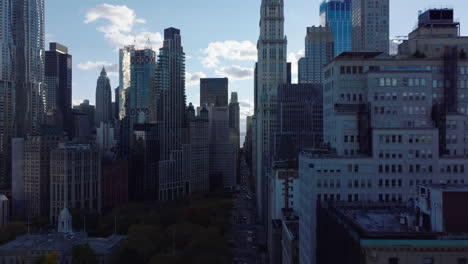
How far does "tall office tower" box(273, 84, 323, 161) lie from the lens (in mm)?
184525

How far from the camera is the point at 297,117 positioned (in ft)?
613

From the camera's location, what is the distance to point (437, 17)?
93.1 m

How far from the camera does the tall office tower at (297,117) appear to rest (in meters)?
185

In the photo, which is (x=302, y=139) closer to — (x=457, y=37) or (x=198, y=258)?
(x=198, y=258)

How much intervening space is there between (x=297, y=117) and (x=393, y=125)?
4102 inches

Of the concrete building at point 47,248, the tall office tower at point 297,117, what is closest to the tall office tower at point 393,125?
the concrete building at point 47,248

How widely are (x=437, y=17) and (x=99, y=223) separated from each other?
12729 centimetres

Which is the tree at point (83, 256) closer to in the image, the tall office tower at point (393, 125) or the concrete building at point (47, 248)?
the concrete building at point (47, 248)

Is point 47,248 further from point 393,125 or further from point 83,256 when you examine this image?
point 393,125

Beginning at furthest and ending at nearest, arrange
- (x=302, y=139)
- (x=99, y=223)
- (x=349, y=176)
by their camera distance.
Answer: (x=302, y=139) → (x=99, y=223) → (x=349, y=176)

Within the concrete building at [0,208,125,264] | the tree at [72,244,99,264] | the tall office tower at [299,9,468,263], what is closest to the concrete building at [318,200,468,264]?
the tall office tower at [299,9,468,263]

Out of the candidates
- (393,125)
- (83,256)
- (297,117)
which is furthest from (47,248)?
(297,117)

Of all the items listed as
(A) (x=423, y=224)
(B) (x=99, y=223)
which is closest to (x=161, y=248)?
(B) (x=99, y=223)

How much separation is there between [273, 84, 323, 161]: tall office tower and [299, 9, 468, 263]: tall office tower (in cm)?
9128
